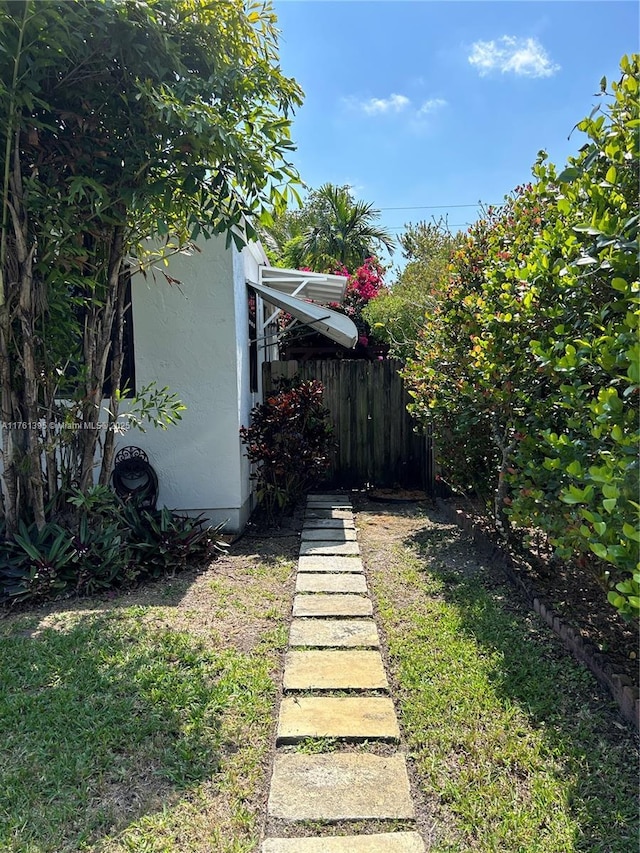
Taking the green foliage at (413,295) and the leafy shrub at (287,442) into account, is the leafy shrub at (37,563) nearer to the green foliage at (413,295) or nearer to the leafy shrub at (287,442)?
the leafy shrub at (287,442)

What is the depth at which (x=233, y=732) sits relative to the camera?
9.05 ft

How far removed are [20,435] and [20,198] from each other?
1.99 meters

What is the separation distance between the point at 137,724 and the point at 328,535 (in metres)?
3.82

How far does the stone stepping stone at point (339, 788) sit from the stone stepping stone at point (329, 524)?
4.29 meters

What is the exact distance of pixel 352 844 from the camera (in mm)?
2035

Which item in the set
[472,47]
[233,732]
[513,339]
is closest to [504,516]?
[513,339]

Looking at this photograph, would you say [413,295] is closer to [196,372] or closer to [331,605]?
[196,372]

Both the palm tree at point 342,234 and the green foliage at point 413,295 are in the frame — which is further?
the palm tree at point 342,234

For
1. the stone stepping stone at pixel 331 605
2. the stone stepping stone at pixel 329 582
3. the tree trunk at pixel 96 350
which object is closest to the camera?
the stone stepping stone at pixel 331 605

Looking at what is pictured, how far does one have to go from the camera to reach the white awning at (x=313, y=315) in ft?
24.2

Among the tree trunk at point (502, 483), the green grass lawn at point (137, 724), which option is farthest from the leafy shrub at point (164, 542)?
the tree trunk at point (502, 483)

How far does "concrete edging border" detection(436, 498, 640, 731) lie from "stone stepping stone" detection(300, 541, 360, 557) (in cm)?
141

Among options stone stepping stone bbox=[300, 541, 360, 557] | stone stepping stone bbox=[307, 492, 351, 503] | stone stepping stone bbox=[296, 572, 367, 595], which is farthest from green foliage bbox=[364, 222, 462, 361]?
stone stepping stone bbox=[296, 572, 367, 595]

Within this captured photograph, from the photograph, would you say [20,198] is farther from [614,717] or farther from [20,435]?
[614,717]
